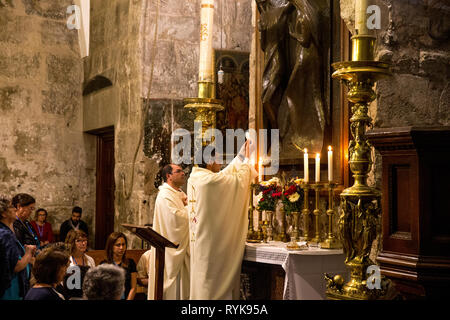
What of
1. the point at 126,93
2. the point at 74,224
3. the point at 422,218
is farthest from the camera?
the point at 74,224

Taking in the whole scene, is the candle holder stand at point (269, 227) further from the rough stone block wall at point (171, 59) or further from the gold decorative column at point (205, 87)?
the rough stone block wall at point (171, 59)

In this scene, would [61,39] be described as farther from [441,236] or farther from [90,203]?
[441,236]

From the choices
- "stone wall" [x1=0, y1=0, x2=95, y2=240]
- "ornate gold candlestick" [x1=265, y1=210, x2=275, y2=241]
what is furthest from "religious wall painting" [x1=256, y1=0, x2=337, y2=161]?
"stone wall" [x1=0, y1=0, x2=95, y2=240]

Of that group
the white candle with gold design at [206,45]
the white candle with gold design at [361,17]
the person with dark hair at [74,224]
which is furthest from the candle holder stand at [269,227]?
the person with dark hair at [74,224]

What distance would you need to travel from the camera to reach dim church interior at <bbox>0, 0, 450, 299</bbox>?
3.14 meters

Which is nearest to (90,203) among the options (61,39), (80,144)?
(80,144)

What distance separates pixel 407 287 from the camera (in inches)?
121

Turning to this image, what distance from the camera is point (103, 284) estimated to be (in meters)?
3.23

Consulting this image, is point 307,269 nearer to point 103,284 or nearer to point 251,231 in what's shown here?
point 251,231

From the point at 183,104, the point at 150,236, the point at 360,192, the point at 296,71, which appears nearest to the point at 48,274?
the point at 150,236

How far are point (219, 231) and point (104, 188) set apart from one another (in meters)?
5.83

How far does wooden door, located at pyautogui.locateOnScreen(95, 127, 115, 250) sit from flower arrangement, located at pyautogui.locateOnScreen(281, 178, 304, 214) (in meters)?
5.68

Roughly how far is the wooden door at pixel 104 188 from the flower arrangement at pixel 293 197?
568 cm
